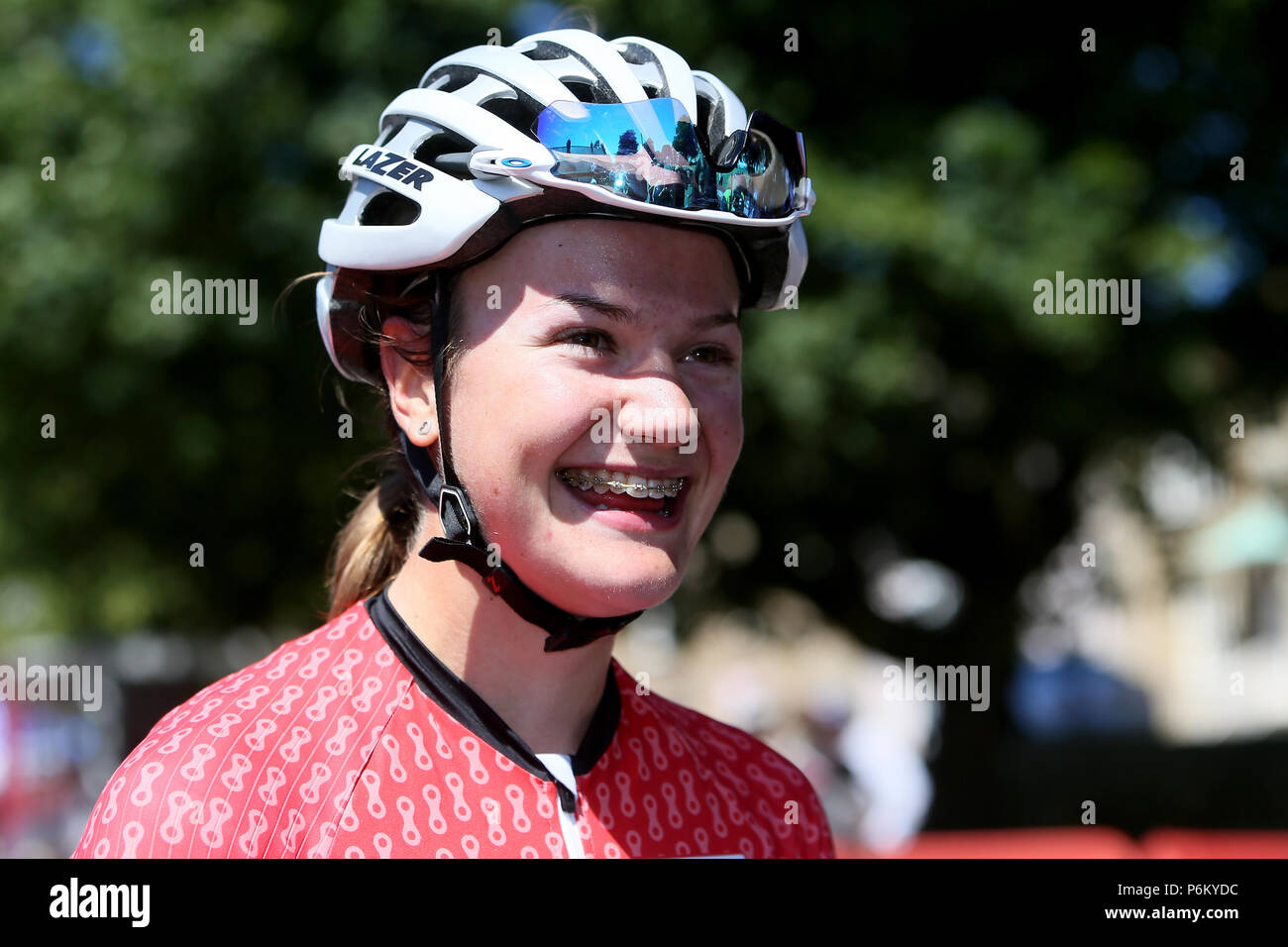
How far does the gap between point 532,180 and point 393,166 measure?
35 centimetres

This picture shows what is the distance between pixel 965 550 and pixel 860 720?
13.4 feet

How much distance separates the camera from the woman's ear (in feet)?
7.75

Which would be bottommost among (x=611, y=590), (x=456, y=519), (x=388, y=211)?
(x=611, y=590)

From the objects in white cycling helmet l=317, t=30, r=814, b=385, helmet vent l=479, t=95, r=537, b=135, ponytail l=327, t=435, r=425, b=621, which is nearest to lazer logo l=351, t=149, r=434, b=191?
white cycling helmet l=317, t=30, r=814, b=385

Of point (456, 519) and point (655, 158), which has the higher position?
point (655, 158)

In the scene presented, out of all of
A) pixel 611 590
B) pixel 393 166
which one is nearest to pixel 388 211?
pixel 393 166

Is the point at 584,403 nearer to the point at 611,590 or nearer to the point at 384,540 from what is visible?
the point at 611,590

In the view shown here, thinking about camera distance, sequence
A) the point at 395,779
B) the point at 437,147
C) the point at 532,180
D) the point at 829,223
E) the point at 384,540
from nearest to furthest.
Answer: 1. the point at 395,779
2. the point at 532,180
3. the point at 437,147
4. the point at 384,540
5. the point at 829,223

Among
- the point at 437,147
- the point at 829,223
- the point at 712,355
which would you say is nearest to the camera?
the point at 712,355

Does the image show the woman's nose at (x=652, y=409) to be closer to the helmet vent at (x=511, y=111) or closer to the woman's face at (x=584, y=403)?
the woman's face at (x=584, y=403)

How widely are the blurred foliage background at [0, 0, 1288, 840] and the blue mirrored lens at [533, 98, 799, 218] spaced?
4408mm

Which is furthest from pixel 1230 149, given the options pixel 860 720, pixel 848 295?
pixel 860 720

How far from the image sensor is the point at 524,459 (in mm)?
2137

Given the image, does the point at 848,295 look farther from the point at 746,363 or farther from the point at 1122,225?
the point at 1122,225
